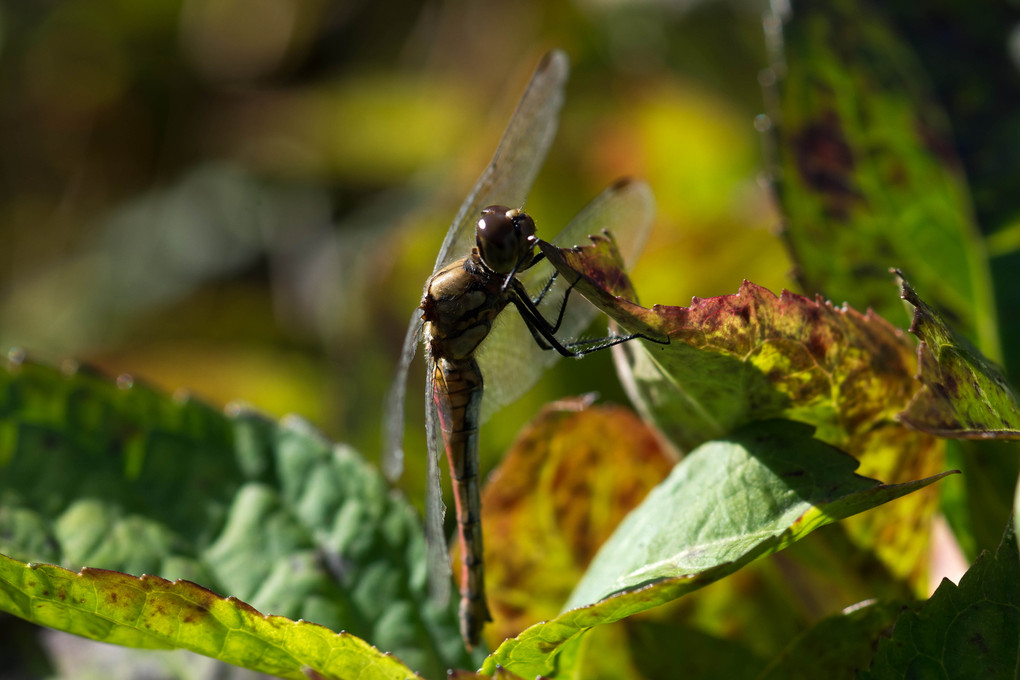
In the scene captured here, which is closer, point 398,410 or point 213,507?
point 213,507

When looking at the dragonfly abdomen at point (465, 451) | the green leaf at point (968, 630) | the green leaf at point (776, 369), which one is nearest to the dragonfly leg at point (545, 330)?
the dragonfly abdomen at point (465, 451)

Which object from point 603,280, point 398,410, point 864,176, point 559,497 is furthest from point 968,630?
point 398,410

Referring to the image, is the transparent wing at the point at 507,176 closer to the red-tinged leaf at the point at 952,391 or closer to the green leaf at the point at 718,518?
the green leaf at the point at 718,518

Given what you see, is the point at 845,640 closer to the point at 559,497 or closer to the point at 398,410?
the point at 559,497

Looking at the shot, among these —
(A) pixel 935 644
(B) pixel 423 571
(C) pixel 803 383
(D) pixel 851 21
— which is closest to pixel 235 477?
(B) pixel 423 571

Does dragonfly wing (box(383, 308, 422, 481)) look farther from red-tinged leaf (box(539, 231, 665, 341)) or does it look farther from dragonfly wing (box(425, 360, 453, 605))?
red-tinged leaf (box(539, 231, 665, 341))

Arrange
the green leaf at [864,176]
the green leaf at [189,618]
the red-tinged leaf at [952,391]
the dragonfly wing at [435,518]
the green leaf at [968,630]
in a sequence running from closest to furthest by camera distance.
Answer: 1. the red-tinged leaf at [952,391]
2. the green leaf at [968,630]
3. the green leaf at [189,618]
4. the dragonfly wing at [435,518]
5. the green leaf at [864,176]
